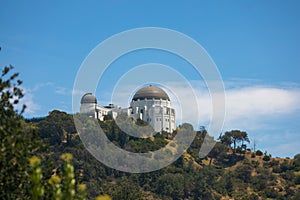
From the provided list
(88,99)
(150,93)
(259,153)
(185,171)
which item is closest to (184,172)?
(185,171)

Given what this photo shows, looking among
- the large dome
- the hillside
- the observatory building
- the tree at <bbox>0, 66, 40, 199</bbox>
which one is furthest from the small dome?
the tree at <bbox>0, 66, 40, 199</bbox>

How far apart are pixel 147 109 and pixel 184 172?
22.8 meters

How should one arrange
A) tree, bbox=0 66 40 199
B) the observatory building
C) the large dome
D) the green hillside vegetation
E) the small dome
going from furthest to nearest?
1. the large dome
2. the small dome
3. the observatory building
4. the green hillside vegetation
5. tree, bbox=0 66 40 199

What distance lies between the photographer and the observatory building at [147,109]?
11481cm

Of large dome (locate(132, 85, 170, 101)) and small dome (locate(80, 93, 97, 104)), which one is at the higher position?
large dome (locate(132, 85, 170, 101))

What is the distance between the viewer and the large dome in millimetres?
118188

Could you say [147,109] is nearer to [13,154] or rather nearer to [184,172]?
[184,172]

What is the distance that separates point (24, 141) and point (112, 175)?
76.8 meters

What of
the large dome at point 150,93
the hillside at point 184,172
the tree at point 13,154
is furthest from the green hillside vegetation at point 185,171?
the tree at point 13,154

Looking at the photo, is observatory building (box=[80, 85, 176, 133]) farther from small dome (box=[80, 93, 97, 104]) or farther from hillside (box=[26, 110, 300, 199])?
hillside (box=[26, 110, 300, 199])

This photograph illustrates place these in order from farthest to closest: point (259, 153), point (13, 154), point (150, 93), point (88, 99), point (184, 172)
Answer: point (150, 93), point (88, 99), point (259, 153), point (184, 172), point (13, 154)

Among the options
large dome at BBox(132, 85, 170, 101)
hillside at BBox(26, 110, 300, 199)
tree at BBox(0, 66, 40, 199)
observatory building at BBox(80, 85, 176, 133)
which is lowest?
tree at BBox(0, 66, 40, 199)

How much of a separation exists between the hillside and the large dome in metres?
9.96

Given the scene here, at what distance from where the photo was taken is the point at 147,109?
382 ft
